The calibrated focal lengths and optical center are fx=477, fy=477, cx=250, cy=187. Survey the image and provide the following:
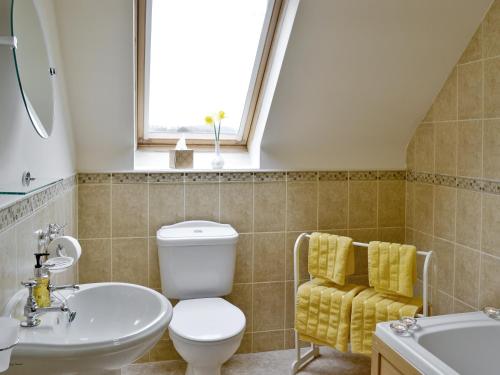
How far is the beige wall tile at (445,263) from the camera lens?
2842 millimetres

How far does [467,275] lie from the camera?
8.87ft

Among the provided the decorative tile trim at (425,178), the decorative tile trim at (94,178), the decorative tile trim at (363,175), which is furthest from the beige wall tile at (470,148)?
the decorative tile trim at (94,178)

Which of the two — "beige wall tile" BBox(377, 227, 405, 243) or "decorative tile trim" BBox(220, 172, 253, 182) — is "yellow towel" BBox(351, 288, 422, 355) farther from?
"decorative tile trim" BBox(220, 172, 253, 182)

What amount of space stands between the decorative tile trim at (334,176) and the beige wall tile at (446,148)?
23.2 inches

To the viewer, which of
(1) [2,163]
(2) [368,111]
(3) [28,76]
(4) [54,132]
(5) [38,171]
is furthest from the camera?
(2) [368,111]

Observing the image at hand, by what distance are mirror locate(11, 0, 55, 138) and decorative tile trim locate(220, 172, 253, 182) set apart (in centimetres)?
127

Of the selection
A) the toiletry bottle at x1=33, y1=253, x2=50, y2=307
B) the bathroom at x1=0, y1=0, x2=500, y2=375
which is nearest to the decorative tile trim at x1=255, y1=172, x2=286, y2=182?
the bathroom at x1=0, y1=0, x2=500, y2=375

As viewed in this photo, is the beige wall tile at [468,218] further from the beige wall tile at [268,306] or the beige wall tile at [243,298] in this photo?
the beige wall tile at [243,298]

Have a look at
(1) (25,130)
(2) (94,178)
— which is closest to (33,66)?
(1) (25,130)

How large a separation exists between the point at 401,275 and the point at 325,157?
98 centimetres

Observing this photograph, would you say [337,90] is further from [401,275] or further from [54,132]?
[54,132]

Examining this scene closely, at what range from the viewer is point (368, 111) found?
304 cm

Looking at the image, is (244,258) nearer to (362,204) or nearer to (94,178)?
(362,204)

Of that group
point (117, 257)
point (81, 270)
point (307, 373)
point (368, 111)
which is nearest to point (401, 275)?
point (307, 373)
